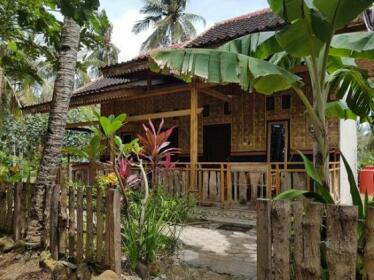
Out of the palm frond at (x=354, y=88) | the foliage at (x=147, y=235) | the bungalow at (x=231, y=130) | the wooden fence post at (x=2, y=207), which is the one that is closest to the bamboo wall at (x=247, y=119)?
the bungalow at (x=231, y=130)

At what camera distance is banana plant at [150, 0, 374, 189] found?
3278 mm

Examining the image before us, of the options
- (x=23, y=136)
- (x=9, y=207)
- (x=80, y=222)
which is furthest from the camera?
(x=23, y=136)

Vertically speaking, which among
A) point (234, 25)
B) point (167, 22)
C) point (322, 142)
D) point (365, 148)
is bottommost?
point (322, 142)

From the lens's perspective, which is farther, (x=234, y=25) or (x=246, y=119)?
(x=234, y=25)

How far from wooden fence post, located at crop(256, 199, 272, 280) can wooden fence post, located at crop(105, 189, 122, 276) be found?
1.86m

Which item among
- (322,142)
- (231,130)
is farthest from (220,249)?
(231,130)

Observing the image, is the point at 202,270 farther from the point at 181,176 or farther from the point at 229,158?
the point at 229,158

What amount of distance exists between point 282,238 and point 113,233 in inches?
82.8

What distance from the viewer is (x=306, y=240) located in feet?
8.83

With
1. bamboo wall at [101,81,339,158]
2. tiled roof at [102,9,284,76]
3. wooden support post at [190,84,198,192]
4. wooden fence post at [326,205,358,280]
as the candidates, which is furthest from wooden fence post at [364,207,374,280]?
bamboo wall at [101,81,339,158]

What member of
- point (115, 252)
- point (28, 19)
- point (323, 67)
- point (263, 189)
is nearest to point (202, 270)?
point (115, 252)

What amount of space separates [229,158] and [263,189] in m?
3.86

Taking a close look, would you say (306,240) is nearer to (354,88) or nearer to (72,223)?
(354,88)

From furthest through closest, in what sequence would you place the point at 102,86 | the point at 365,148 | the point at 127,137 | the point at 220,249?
the point at 365,148, the point at 102,86, the point at 127,137, the point at 220,249
